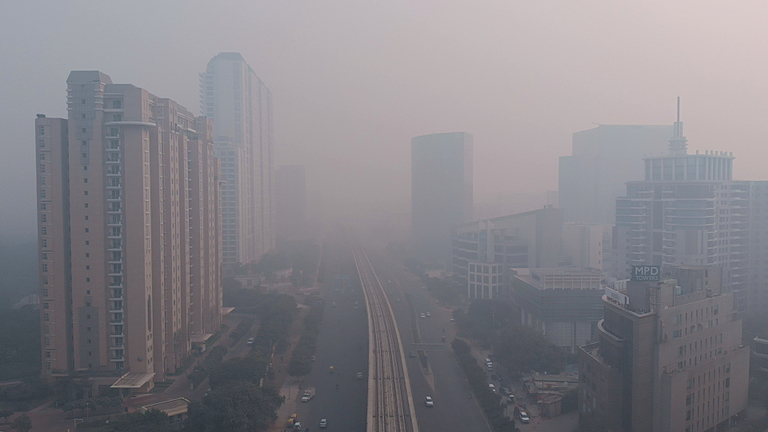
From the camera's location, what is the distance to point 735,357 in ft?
37.1

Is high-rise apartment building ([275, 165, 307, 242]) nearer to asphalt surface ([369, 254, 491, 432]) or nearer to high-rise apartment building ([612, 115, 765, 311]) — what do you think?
asphalt surface ([369, 254, 491, 432])

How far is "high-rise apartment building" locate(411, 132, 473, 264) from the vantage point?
42.1m

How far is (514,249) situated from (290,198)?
1642 inches

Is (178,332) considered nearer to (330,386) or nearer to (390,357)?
(330,386)

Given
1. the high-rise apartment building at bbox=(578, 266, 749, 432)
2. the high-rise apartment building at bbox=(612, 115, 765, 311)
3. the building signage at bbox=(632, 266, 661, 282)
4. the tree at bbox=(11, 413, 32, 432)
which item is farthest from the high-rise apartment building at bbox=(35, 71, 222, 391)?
the high-rise apartment building at bbox=(612, 115, 765, 311)

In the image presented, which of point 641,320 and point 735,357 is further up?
point 641,320

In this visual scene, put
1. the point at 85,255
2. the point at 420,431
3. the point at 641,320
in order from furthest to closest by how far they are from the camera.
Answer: the point at 85,255
the point at 420,431
the point at 641,320

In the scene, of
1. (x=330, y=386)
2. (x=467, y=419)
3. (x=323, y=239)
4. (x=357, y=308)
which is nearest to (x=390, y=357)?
(x=330, y=386)

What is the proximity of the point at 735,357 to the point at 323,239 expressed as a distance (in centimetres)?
5487

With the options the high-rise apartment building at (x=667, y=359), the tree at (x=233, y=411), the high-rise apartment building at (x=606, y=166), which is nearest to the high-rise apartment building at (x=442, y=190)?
the high-rise apartment building at (x=606, y=166)

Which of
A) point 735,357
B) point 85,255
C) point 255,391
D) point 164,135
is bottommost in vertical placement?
point 255,391

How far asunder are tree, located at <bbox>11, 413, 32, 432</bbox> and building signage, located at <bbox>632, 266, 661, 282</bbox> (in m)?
12.8

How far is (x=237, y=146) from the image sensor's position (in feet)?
113

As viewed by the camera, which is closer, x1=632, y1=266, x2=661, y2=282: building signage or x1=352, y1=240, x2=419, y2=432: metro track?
x1=632, y1=266, x2=661, y2=282: building signage
